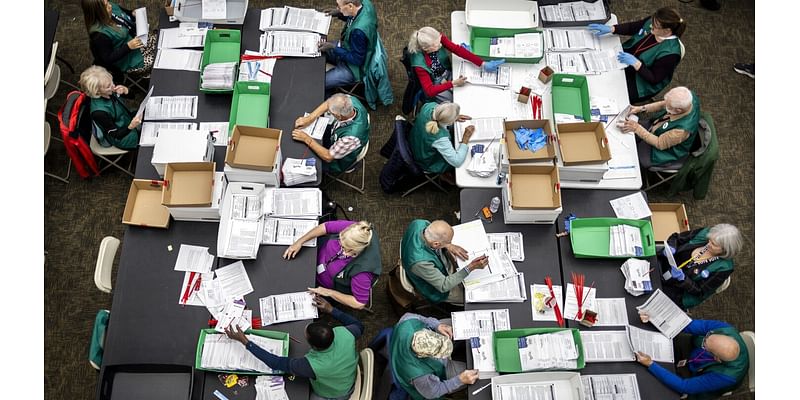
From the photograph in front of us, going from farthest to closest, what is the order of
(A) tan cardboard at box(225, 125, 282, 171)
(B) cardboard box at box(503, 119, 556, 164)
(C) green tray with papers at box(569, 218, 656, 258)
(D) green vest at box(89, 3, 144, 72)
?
1. (D) green vest at box(89, 3, 144, 72)
2. (B) cardboard box at box(503, 119, 556, 164)
3. (A) tan cardboard at box(225, 125, 282, 171)
4. (C) green tray with papers at box(569, 218, 656, 258)

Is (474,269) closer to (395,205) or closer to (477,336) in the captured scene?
(477,336)

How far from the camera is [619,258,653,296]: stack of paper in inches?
184

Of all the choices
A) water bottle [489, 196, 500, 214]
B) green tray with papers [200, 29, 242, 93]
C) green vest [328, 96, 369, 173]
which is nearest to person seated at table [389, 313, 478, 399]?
water bottle [489, 196, 500, 214]

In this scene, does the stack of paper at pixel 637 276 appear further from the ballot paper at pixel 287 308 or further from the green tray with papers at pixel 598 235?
the ballot paper at pixel 287 308

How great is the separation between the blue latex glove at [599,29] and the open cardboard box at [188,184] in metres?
4.04

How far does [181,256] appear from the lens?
4.75 meters

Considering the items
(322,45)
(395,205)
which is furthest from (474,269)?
(322,45)

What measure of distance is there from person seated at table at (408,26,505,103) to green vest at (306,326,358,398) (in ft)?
9.00

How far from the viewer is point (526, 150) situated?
512 cm

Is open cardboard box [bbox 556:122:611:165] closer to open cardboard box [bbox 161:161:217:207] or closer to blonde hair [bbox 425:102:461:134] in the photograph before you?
blonde hair [bbox 425:102:461:134]

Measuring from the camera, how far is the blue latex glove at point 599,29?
5.89 m

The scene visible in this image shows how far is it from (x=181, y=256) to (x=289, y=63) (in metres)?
2.22

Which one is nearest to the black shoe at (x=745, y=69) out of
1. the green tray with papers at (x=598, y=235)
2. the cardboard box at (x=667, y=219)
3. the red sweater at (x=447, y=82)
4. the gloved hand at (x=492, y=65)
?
the cardboard box at (x=667, y=219)

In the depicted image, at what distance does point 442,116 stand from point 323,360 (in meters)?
2.31
